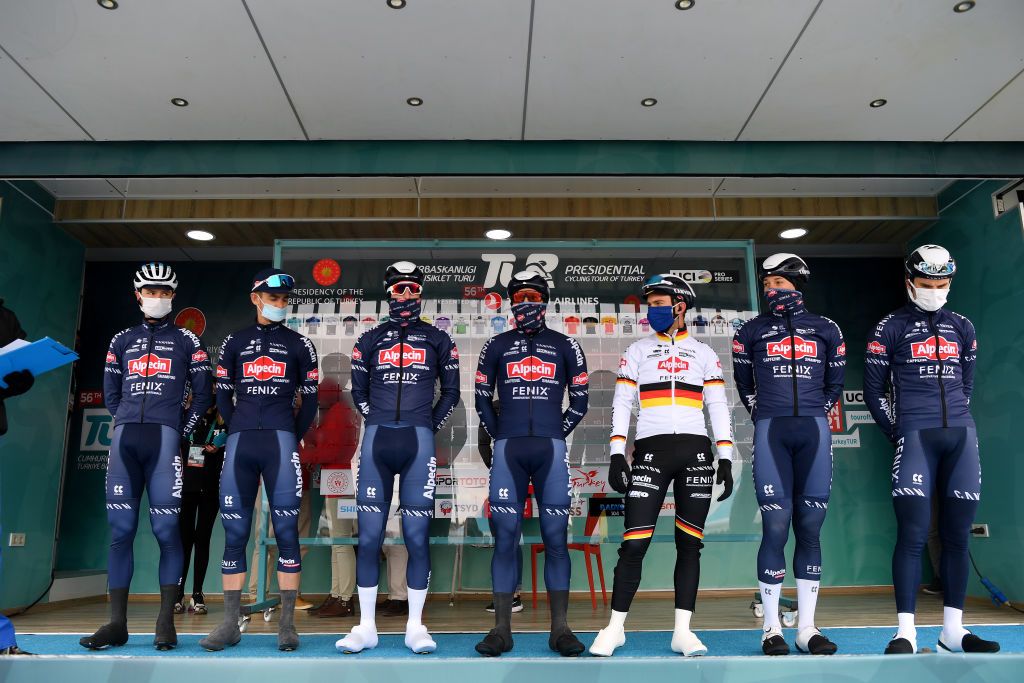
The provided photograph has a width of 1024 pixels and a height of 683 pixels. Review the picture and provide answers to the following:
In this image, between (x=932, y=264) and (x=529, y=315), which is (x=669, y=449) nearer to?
(x=529, y=315)

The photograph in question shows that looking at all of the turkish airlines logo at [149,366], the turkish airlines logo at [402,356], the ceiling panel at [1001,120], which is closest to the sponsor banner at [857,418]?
the ceiling panel at [1001,120]

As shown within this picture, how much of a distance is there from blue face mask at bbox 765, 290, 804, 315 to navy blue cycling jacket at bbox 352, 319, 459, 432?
1.59 metres

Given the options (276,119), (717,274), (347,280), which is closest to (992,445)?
(717,274)

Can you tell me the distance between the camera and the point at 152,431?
138 inches

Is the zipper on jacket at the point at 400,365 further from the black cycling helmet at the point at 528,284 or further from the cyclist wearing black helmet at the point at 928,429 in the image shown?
the cyclist wearing black helmet at the point at 928,429

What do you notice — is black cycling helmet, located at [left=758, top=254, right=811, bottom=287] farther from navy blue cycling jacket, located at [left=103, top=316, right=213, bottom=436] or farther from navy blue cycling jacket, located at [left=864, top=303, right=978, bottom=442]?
navy blue cycling jacket, located at [left=103, top=316, right=213, bottom=436]

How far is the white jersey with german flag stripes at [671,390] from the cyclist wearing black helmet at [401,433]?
0.88 metres

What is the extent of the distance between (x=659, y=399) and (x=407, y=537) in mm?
1354

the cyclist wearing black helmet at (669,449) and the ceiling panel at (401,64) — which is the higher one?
the ceiling panel at (401,64)

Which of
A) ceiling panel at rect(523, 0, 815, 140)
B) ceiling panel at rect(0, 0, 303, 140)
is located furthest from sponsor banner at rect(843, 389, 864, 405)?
ceiling panel at rect(0, 0, 303, 140)

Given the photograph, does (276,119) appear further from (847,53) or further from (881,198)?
(881,198)

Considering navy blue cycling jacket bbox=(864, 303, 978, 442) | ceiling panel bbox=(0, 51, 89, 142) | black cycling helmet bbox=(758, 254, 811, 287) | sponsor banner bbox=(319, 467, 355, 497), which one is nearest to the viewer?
navy blue cycling jacket bbox=(864, 303, 978, 442)

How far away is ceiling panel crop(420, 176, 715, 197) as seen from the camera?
222 inches

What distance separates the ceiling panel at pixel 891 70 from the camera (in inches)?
142
